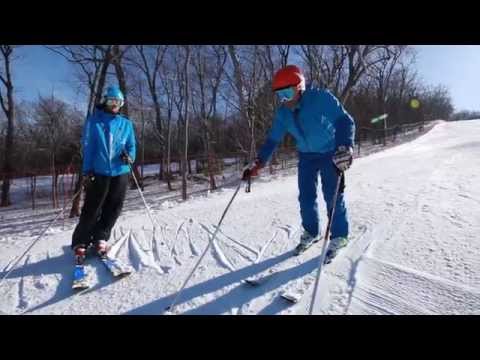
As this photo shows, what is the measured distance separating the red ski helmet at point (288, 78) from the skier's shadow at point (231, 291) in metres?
1.76

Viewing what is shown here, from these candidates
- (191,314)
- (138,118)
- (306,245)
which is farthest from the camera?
(138,118)

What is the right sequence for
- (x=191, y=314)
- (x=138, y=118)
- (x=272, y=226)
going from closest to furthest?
(x=191, y=314) → (x=272, y=226) → (x=138, y=118)

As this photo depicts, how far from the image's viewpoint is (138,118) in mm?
25188

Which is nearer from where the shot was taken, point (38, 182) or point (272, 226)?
point (272, 226)

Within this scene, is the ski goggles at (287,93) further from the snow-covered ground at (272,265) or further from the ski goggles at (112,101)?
the ski goggles at (112,101)

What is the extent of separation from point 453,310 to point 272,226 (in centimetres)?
214

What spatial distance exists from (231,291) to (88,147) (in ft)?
6.99

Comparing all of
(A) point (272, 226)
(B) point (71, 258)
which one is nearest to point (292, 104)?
(A) point (272, 226)

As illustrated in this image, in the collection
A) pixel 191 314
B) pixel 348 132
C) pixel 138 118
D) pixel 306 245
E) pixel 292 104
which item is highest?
pixel 138 118

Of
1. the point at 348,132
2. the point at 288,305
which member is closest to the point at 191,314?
the point at 288,305

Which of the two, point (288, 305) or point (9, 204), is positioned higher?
point (288, 305)

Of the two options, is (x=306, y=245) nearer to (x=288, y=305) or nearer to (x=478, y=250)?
(x=288, y=305)

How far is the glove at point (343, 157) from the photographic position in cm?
231

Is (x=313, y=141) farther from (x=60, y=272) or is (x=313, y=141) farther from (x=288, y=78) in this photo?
(x=60, y=272)
